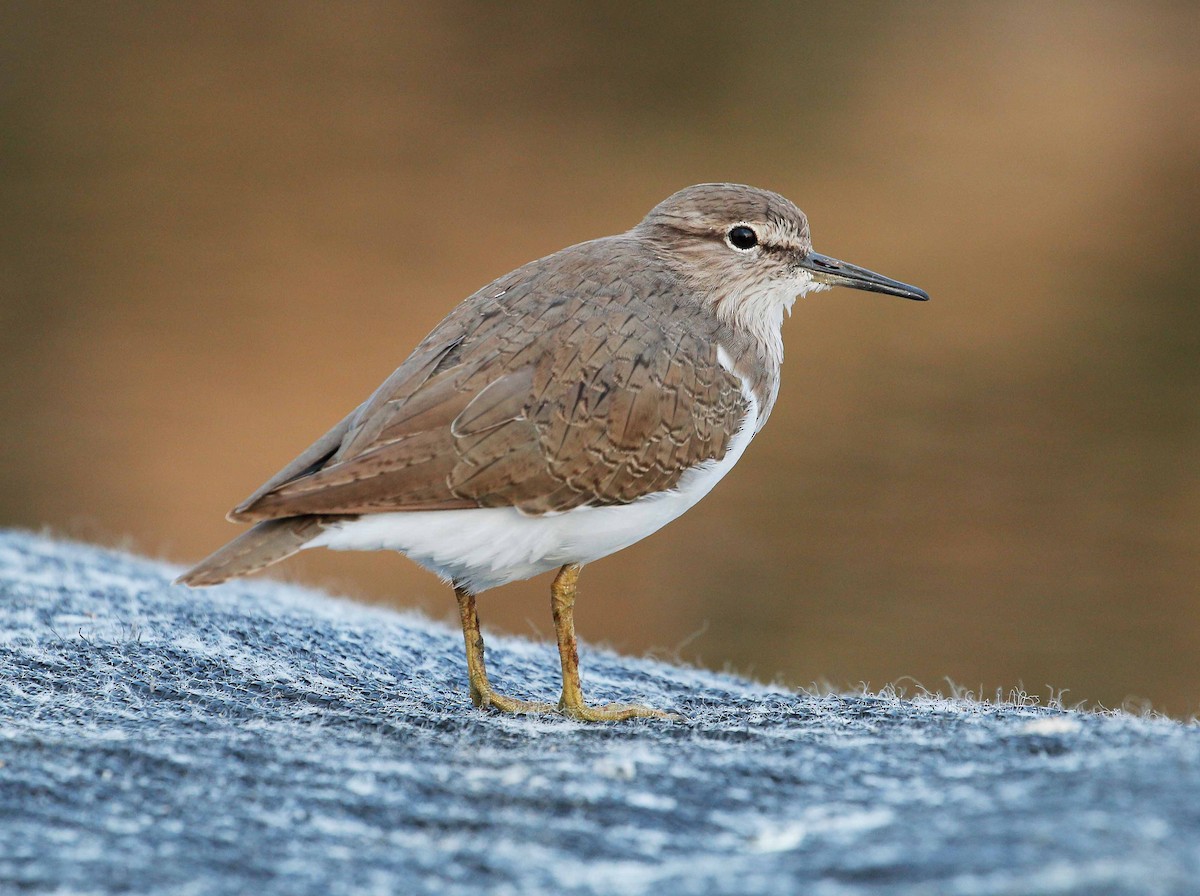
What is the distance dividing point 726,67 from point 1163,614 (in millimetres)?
8208

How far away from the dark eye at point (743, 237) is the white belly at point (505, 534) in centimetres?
101

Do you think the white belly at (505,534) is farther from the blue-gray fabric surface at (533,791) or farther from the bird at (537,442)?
the blue-gray fabric surface at (533,791)

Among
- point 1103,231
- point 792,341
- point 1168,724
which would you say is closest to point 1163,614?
point 792,341

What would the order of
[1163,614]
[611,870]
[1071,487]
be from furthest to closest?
[1071,487] < [1163,614] < [611,870]

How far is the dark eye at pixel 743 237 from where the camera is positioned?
5.46m

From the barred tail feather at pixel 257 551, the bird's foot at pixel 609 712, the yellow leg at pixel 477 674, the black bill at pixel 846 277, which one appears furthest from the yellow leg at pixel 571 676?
the black bill at pixel 846 277

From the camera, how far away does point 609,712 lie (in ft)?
15.3

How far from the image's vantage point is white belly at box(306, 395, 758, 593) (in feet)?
14.2

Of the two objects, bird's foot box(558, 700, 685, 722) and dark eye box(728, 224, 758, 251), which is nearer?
bird's foot box(558, 700, 685, 722)

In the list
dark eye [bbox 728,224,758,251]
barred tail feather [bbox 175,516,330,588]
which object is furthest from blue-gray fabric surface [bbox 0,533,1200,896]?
dark eye [bbox 728,224,758,251]

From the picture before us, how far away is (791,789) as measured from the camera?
337 cm

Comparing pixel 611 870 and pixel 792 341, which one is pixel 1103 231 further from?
pixel 611 870

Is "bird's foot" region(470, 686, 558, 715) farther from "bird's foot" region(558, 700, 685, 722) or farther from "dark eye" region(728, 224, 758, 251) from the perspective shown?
"dark eye" region(728, 224, 758, 251)

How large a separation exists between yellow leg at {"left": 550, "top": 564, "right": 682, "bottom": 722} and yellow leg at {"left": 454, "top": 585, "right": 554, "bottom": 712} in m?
0.13
